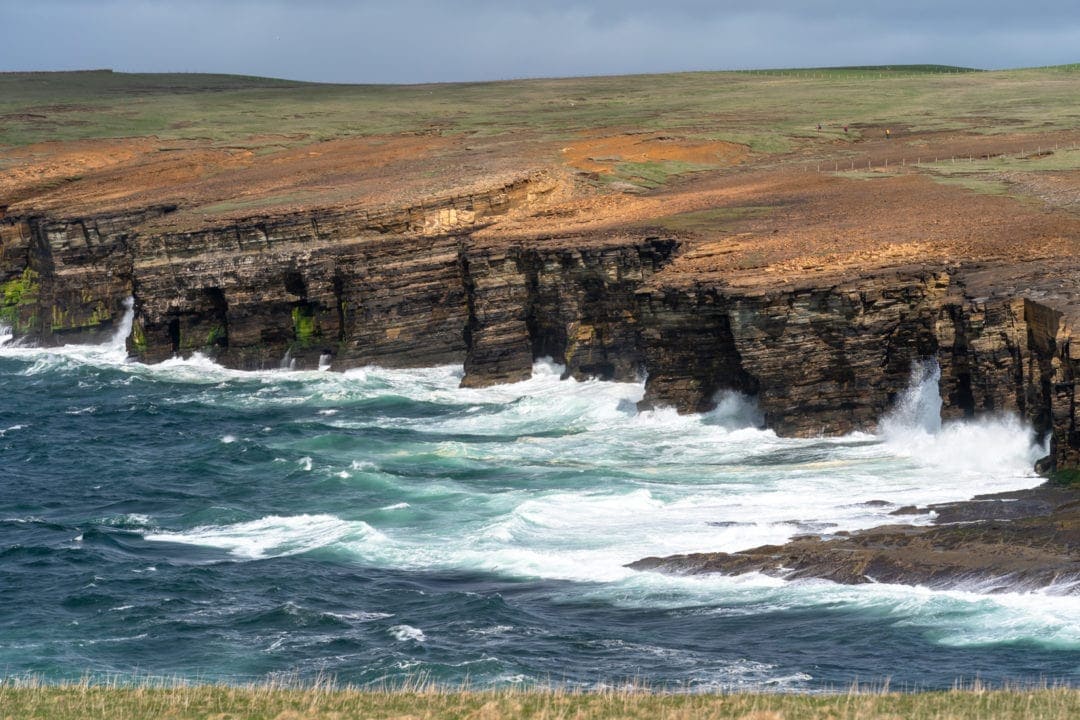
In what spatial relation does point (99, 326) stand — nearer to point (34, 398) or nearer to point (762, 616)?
point (34, 398)

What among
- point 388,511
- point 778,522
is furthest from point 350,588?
point 778,522

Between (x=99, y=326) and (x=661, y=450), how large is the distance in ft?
139

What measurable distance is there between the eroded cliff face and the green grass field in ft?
96.3

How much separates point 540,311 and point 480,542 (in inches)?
1024

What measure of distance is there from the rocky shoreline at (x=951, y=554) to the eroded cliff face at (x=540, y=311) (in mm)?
4068

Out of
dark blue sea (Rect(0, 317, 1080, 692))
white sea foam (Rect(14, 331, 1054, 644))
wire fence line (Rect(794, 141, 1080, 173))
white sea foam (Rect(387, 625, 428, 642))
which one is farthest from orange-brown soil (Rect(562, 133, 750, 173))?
white sea foam (Rect(387, 625, 428, 642))

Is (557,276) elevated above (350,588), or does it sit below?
above

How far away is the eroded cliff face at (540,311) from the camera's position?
46500 millimetres

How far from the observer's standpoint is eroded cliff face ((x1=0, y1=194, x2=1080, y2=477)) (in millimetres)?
46500

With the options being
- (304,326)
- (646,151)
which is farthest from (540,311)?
(646,151)

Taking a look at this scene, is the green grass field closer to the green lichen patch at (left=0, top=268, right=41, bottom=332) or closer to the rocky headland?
the rocky headland

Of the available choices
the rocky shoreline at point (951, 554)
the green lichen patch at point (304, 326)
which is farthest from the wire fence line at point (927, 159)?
the rocky shoreline at point (951, 554)

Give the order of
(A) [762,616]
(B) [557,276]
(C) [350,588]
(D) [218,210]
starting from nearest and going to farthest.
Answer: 1. (A) [762,616]
2. (C) [350,588]
3. (B) [557,276]
4. (D) [218,210]

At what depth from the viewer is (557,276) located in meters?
64.4
